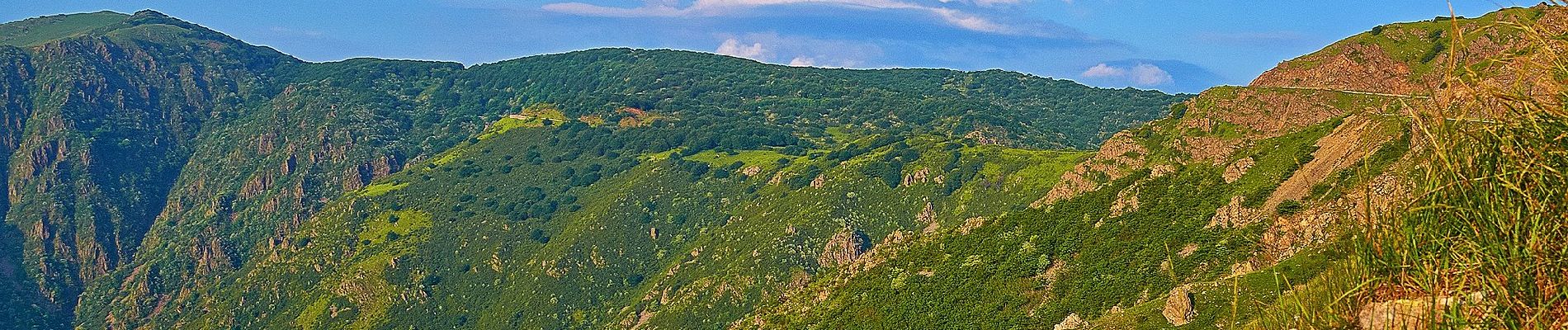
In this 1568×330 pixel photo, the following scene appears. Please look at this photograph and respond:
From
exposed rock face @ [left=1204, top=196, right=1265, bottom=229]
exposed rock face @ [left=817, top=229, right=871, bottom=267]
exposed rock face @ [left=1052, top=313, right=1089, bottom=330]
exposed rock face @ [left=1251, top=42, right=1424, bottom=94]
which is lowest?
exposed rock face @ [left=817, top=229, right=871, bottom=267]

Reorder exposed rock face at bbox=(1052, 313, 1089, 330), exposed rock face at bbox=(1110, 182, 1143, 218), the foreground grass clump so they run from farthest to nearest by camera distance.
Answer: exposed rock face at bbox=(1110, 182, 1143, 218) < exposed rock face at bbox=(1052, 313, 1089, 330) < the foreground grass clump

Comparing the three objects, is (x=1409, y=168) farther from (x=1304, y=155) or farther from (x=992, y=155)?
(x=992, y=155)

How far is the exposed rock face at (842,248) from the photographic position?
158 m

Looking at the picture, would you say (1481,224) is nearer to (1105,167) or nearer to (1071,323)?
(1071,323)

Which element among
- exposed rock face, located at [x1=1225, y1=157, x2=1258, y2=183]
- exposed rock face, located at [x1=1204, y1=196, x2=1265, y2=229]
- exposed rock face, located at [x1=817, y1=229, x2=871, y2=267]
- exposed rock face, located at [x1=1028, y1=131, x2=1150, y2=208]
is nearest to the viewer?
exposed rock face, located at [x1=1204, y1=196, x2=1265, y2=229]

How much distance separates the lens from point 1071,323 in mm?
60000

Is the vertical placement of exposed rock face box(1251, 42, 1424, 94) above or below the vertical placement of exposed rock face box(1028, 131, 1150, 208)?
above

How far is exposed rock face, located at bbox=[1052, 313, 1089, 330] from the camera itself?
193 ft

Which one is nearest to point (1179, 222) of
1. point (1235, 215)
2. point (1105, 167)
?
point (1235, 215)

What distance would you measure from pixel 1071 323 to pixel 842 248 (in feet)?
328

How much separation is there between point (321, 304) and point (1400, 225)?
20724 cm

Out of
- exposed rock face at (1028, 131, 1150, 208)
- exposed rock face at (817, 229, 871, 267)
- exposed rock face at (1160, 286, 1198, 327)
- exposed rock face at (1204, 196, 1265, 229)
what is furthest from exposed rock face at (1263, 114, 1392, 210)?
exposed rock face at (817, 229, 871, 267)

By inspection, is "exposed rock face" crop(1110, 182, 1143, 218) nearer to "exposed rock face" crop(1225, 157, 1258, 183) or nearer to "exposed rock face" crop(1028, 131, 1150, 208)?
"exposed rock face" crop(1028, 131, 1150, 208)

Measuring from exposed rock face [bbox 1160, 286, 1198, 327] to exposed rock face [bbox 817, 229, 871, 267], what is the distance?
10433 centimetres
